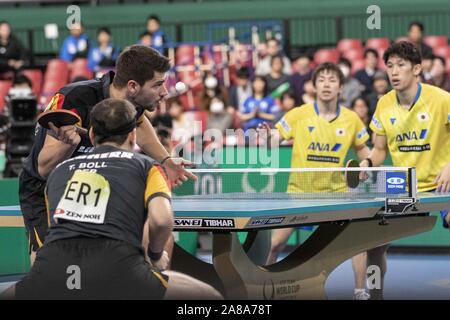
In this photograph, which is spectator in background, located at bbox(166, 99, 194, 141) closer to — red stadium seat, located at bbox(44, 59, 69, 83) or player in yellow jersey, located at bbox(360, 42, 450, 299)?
red stadium seat, located at bbox(44, 59, 69, 83)

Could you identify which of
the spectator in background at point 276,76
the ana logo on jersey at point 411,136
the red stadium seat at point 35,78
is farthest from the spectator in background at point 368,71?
the ana logo on jersey at point 411,136

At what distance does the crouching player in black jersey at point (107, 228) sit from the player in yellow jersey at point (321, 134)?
399cm

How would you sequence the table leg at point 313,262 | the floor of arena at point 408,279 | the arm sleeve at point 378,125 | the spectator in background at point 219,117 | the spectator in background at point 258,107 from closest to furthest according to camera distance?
the table leg at point 313,262, the arm sleeve at point 378,125, the floor of arena at point 408,279, the spectator in background at point 258,107, the spectator in background at point 219,117

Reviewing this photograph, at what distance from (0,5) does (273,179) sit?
41.3 ft

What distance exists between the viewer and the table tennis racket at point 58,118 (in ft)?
18.0

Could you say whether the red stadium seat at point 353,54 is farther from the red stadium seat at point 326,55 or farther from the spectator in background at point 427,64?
the spectator in background at point 427,64

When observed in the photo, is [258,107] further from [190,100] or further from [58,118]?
[58,118]

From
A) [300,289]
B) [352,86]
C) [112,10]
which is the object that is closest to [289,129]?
[300,289]

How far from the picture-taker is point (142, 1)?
21.0 m

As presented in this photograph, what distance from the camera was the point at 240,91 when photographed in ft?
50.9

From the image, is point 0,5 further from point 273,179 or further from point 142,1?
point 273,179

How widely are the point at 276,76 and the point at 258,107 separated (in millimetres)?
1098

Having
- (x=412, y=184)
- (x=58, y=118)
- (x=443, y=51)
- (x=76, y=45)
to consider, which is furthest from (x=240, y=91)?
(x=58, y=118)

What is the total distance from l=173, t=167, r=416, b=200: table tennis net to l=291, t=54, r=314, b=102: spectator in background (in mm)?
3871
